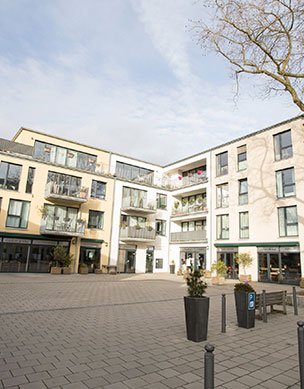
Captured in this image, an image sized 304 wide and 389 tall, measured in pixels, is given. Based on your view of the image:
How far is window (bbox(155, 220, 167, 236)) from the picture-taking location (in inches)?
1191

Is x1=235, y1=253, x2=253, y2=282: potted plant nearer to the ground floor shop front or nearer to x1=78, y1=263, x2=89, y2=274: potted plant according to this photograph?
the ground floor shop front

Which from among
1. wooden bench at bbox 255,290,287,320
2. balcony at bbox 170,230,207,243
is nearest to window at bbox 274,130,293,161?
balcony at bbox 170,230,207,243

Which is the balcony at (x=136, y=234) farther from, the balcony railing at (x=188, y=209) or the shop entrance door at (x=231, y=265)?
the shop entrance door at (x=231, y=265)

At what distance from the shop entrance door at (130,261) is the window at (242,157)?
13148 mm

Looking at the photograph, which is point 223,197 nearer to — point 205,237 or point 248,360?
point 205,237

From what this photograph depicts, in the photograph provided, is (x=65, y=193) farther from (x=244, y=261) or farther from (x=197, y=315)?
(x=197, y=315)

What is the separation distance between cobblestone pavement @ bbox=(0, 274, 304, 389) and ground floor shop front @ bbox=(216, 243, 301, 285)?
12.2m

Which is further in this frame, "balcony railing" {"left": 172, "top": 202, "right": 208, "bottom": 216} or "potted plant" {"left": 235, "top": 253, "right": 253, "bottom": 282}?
"balcony railing" {"left": 172, "top": 202, "right": 208, "bottom": 216}

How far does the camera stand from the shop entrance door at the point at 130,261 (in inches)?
1066

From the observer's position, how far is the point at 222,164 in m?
26.6

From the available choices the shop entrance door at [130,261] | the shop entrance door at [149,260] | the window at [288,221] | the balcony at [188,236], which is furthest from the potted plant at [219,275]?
the shop entrance door at [149,260]

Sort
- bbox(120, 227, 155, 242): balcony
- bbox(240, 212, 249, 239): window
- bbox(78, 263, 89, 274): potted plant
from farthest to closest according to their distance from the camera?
bbox(120, 227, 155, 242): balcony, bbox(240, 212, 249, 239): window, bbox(78, 263, 89, 274): potted plant

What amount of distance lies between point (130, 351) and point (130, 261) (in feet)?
74.7

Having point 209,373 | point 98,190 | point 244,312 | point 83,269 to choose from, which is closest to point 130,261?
point 83,269
